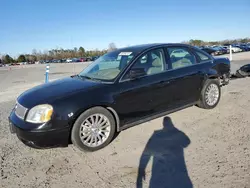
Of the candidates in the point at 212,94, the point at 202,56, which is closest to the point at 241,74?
the point at 212,94

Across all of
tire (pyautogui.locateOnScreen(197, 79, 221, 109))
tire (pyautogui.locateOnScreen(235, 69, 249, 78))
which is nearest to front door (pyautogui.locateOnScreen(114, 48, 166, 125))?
tire (pyautogui.locateOnScreen(197, 79, 221, 109))

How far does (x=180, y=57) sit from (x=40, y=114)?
3085 mm

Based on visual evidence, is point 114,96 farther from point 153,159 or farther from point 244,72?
point 244,72

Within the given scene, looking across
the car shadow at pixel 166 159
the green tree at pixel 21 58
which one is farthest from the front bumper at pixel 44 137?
the green tree at pixel 21 58

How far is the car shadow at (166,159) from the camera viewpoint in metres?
2.59

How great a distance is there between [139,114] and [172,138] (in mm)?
709

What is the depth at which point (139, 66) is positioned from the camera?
162 inches

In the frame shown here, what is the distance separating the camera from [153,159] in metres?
3.14

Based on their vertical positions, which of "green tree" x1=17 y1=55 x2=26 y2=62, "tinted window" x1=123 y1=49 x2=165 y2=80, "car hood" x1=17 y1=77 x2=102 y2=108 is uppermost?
"green tree" x1=17 y1=55 x2=26 y2=62

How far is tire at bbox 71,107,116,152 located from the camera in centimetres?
341

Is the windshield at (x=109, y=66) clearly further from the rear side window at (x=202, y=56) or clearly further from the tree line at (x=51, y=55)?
the tree line at (x=51, y=55)

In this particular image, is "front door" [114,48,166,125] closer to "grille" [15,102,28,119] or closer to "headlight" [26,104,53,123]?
"headlight" [26,104,53,123]

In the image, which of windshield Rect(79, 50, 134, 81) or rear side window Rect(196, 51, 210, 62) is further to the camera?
rear side window Rect(196, 51, 210, 62)

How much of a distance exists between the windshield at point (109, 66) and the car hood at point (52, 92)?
29cm
